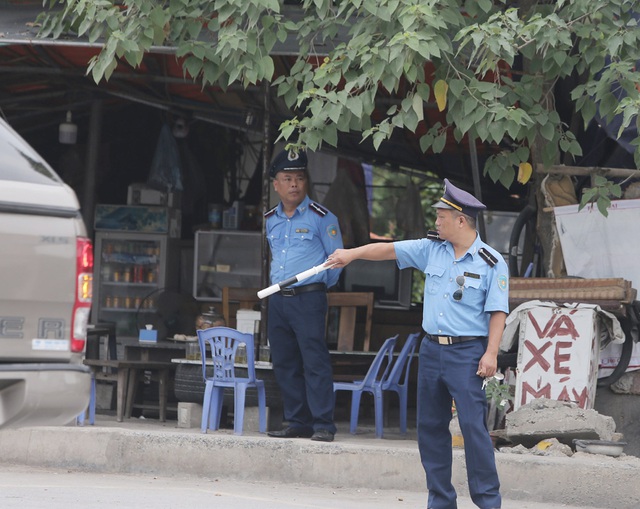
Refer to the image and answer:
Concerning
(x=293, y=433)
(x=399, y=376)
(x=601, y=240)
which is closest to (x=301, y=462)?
(x=293, y=433)

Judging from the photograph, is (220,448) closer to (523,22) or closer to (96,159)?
(523,22)

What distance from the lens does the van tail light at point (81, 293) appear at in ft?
16.4

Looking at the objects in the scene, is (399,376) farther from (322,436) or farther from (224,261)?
(224,261)

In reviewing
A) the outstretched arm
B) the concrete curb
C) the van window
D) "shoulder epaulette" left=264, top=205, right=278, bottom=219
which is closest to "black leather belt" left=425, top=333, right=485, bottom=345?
the outstretched arm

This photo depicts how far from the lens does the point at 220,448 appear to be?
873 centimetres

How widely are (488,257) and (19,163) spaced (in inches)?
113

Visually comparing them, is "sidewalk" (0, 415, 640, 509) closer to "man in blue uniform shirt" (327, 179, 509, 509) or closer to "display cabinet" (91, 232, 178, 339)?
"man in blue uniform shirt" (327, 179, 509, 509)

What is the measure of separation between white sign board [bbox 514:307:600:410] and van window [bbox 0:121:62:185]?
15.7 feet

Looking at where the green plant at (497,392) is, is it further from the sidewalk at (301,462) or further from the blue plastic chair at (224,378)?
the blue plastic chair at (224,378)

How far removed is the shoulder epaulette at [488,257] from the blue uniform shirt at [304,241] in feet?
8.41

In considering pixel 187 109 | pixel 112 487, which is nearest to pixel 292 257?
pixel 112 487

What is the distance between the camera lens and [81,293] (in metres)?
5.02

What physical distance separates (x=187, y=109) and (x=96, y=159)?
6.59ft

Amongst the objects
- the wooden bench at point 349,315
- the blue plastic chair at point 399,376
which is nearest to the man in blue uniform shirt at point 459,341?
the blue plastic chair at point 399,376
